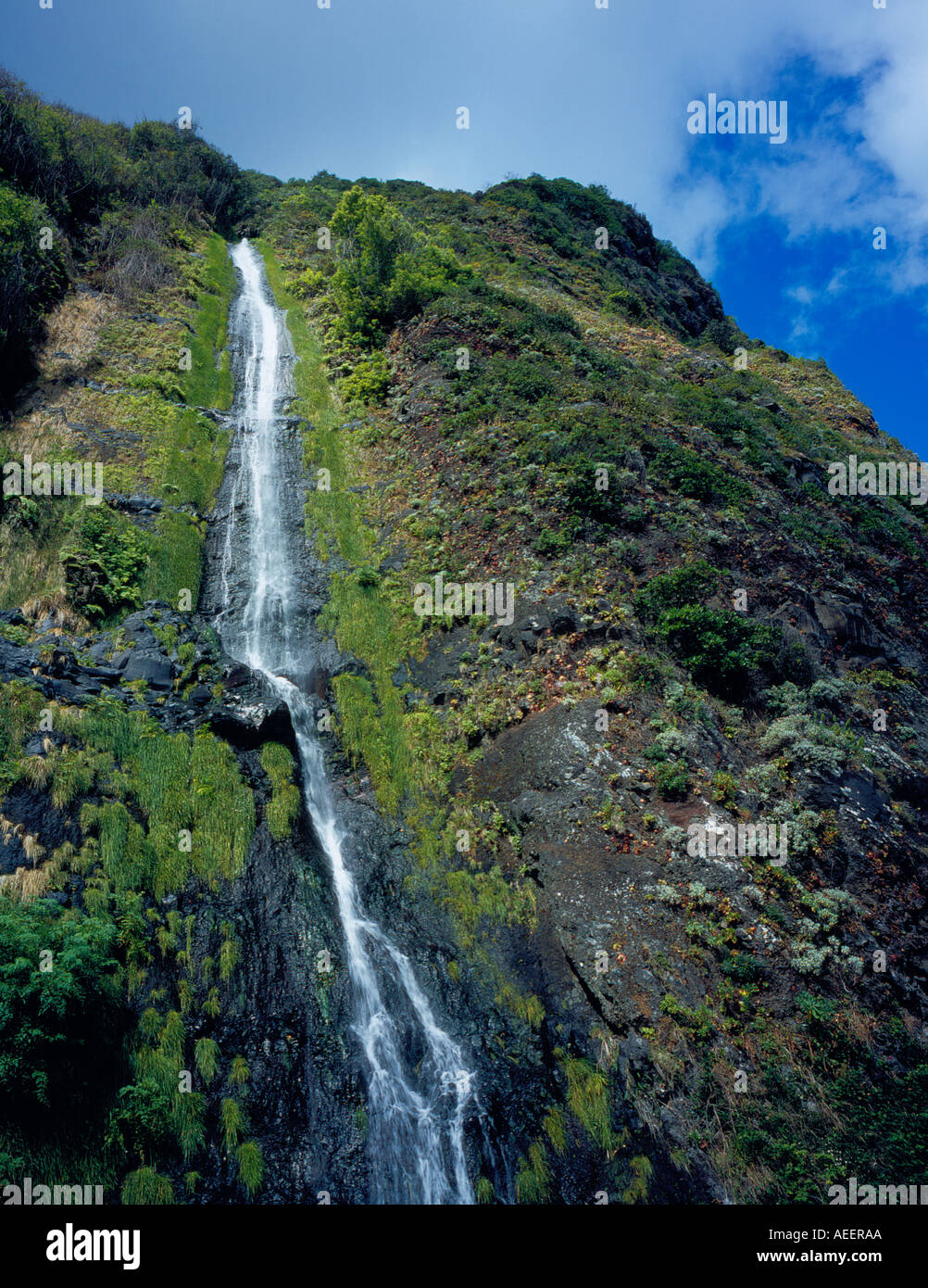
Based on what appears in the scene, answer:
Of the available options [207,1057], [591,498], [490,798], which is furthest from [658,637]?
[207,1057]

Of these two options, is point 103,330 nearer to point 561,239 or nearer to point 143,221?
point 143,221

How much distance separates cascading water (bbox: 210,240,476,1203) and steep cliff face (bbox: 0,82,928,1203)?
0.99 feet

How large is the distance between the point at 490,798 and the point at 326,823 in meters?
3.96

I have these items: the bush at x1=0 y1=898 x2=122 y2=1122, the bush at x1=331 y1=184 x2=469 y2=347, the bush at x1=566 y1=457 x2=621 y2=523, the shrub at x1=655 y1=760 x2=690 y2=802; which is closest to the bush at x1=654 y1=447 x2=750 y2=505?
the bush at x1=566 y1=457 x2=621 y2=523

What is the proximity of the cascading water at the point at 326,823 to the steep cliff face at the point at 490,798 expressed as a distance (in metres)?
0.30

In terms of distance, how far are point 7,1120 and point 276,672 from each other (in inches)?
472

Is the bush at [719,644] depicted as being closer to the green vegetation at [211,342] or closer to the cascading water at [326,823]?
the cascading water at [326,823]

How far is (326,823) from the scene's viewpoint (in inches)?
589

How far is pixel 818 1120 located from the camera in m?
9.56

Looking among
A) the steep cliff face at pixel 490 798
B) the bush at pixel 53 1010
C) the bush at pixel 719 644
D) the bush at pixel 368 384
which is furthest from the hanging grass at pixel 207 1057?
the bush at pixel 368 384

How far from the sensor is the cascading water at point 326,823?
32.3 ft

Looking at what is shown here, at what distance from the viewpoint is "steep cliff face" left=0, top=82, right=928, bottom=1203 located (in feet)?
31.1

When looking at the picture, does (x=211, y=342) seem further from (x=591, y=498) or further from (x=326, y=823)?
(x=326, y=823)

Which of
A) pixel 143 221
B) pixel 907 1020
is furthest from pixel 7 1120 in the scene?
pixel 143 221
